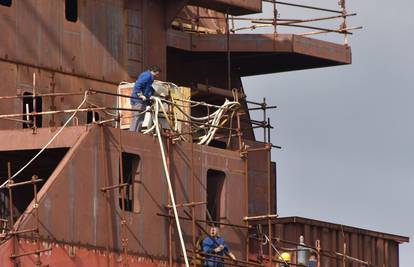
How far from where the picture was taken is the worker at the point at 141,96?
4047cm

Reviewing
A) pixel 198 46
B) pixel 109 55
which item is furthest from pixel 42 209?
pixel 198 46

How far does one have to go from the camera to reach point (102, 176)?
3894 centimetres

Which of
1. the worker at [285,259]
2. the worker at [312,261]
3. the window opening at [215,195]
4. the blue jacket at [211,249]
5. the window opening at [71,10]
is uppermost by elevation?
the window opening at [71,10]

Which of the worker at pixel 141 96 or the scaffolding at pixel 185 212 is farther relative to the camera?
the worker at pixel 141 96

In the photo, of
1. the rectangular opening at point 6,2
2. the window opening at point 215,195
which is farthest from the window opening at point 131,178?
the rectangular opening at point 6,2

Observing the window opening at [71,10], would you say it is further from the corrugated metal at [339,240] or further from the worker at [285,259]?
the worker at [285,259]

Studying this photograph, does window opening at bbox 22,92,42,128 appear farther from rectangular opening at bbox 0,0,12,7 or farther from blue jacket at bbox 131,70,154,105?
blue jacket at bbox 131,70,154,105

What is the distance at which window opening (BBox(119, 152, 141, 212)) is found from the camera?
39.7 meters

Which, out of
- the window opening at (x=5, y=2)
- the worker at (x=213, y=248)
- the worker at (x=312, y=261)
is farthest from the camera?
the worker at (x=312, y=261)

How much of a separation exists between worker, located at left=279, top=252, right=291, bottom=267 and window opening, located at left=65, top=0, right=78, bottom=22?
6225 millimetres

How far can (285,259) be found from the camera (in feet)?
141

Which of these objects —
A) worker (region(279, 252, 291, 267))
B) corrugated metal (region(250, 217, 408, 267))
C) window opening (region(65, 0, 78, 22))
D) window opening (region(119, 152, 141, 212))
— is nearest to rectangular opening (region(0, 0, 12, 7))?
window opening (region(65, 0, 78, 22))

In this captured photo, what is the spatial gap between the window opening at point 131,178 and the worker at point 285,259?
370cm

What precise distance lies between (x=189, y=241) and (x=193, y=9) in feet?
33.0
